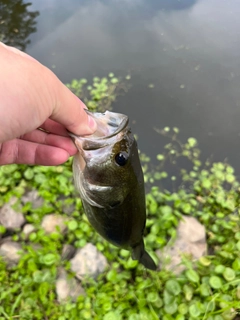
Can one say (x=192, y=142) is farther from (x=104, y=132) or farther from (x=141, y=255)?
(x=104, y=132)

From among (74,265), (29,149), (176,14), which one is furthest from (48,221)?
(176,14)

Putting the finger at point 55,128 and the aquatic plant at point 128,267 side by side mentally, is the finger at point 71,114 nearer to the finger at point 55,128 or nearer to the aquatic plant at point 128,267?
the finger at point 55,128

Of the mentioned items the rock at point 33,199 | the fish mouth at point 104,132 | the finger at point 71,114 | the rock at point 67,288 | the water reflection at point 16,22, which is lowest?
the rock at point 67,288

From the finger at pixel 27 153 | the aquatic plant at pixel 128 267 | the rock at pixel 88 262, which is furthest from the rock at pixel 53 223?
the finger at pixel 27 153

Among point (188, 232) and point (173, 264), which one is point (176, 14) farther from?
point (173, 264)

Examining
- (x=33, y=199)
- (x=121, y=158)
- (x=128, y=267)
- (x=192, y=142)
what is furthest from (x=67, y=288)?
(x=192, y=142)

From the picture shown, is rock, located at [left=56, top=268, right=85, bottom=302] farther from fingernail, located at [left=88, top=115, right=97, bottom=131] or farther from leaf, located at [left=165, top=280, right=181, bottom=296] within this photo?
fingernail, located at [left=88, top=115, right=97, bottom=131]
